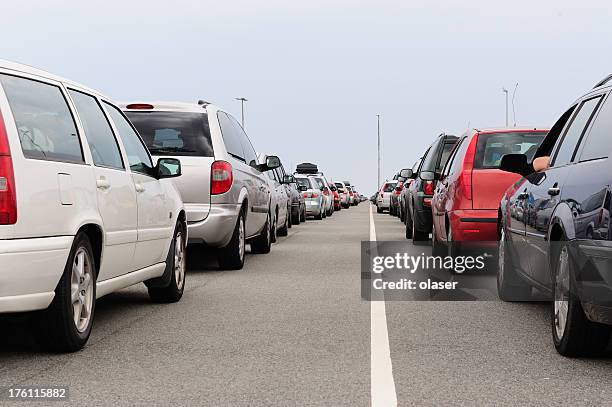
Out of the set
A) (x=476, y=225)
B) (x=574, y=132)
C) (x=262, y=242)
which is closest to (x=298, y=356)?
(x=574, y=132)

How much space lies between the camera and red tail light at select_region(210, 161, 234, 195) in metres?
11.4

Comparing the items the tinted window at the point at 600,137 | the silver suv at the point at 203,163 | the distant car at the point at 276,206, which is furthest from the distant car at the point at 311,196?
the tinted window at the point at 600,137

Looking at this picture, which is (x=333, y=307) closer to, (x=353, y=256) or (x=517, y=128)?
(x=517, y=128)

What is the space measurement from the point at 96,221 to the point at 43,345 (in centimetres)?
86

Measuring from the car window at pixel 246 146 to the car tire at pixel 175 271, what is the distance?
4.10 meters

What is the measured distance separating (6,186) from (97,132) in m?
1.82

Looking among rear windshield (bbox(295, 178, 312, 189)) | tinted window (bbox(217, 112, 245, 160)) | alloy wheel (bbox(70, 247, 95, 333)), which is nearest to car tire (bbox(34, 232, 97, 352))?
alloy wheel (bbox(70, 247, 95, 333))

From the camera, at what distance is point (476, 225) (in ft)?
34.0

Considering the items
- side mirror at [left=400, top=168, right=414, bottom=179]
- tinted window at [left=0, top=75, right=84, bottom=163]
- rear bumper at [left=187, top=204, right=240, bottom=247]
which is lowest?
rear bumper at [left=187, top=204, right=240, bottom=247]

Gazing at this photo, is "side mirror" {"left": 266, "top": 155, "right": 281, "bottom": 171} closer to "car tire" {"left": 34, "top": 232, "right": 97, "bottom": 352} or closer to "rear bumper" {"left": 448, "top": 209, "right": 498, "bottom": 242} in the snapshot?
"rear bumper" {"left": 448, "top": 209, "right": 498, "bottom": 242}

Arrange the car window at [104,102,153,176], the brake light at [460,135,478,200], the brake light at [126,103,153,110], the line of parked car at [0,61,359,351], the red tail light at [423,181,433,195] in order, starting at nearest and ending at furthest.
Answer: the line of parked car at [0,61,359,351] → the car window at [104,102,153,176] → the brake light at [460,135,478,200] → the brake light at [126,103,153,110] → the red tail light at [423,181,433,195]

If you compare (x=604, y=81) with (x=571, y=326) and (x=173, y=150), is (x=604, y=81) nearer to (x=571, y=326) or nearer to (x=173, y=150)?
(x=571, y=326)

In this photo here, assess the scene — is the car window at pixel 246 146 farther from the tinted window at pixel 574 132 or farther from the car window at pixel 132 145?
the tinted window at pixel 574 132

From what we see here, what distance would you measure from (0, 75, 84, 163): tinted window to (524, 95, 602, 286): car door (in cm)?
315
